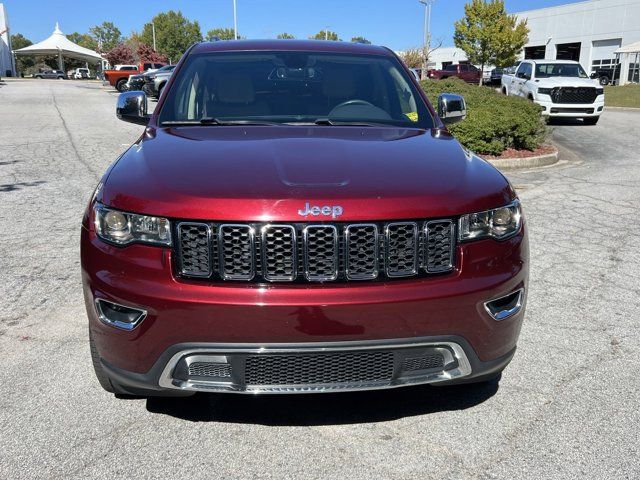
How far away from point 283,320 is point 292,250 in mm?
278

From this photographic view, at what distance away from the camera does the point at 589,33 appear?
52375mm

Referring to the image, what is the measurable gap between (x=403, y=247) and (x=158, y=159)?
123 cm

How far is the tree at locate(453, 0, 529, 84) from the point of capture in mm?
39219

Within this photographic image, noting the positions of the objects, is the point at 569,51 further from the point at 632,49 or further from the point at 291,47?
the point at 291,47

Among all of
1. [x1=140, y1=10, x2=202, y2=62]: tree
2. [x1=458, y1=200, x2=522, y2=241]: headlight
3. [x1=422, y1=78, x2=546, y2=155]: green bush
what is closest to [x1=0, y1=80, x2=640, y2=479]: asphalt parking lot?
[x1=458, y1=200, x2=522, y2=241]: headlight

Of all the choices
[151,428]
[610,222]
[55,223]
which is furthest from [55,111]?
[151,428]

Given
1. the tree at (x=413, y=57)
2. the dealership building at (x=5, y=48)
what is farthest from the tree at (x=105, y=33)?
the tree at (x=413, y=57)

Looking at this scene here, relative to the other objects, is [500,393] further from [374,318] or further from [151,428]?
[151,428]

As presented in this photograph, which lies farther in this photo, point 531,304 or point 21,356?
point 531,304

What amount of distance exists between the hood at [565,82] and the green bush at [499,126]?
5.92 m

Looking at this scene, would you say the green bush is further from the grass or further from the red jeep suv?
the grass

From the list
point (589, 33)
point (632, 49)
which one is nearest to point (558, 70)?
point (632, 49)

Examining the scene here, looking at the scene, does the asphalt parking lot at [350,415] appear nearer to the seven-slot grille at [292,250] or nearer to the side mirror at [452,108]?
the seven-slot grille at [292,250]

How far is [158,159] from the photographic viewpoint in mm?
2850
